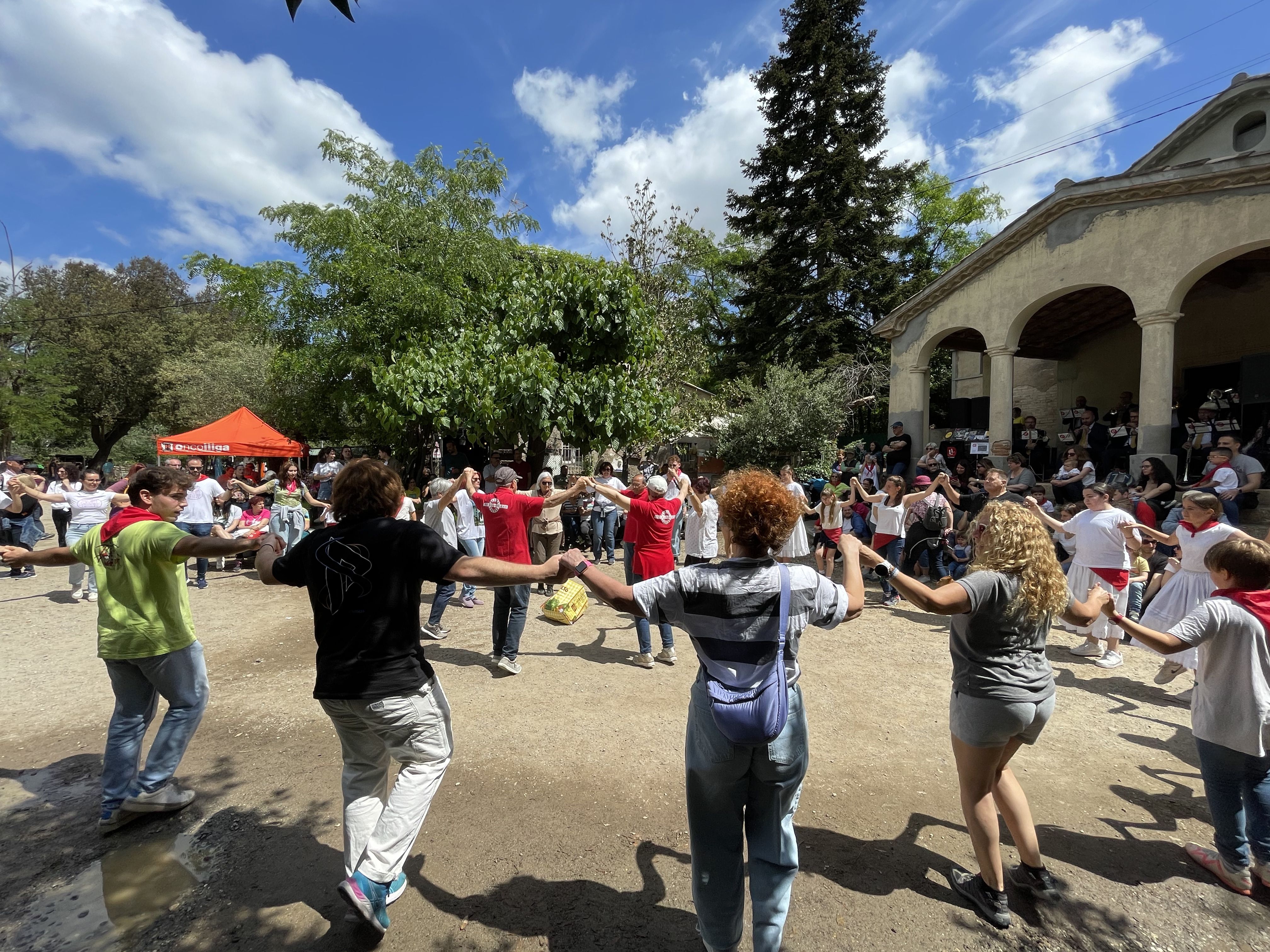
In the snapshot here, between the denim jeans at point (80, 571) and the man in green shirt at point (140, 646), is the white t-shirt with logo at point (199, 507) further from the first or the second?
the man in green shirt at point (140, 646)

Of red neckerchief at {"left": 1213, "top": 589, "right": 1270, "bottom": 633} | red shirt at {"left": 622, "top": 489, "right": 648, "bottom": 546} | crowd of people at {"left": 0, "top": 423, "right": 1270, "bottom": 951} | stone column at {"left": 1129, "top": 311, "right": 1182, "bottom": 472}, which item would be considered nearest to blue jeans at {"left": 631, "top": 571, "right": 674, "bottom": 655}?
red shirt at {"left": 622, "top": 489, "right": 648, "bottom": 546}

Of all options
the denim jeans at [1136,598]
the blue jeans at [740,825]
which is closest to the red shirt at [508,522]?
the blue jeans at [740,825]

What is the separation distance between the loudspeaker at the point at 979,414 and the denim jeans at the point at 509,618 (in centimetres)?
1244

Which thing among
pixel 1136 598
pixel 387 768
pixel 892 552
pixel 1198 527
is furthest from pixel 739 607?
pixel 892 552

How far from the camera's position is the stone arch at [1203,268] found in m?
10.0

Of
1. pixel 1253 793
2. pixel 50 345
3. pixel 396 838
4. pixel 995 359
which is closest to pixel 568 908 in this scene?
pixel 396 838

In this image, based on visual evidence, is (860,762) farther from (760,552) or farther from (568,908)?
(760,552)

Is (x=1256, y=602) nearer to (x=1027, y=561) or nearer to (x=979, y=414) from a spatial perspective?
(x=1027, y=561)

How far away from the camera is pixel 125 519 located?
3.44m

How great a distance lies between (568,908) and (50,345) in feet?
131

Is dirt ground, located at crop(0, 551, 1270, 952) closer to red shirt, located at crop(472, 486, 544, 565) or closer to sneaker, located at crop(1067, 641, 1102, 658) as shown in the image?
sneaker, located at crop(1067, 641, 1102, 658)

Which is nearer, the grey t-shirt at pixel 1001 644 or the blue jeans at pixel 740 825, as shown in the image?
the blue jeans at pixel 740 825

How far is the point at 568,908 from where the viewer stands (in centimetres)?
278

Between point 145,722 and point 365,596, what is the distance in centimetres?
190
